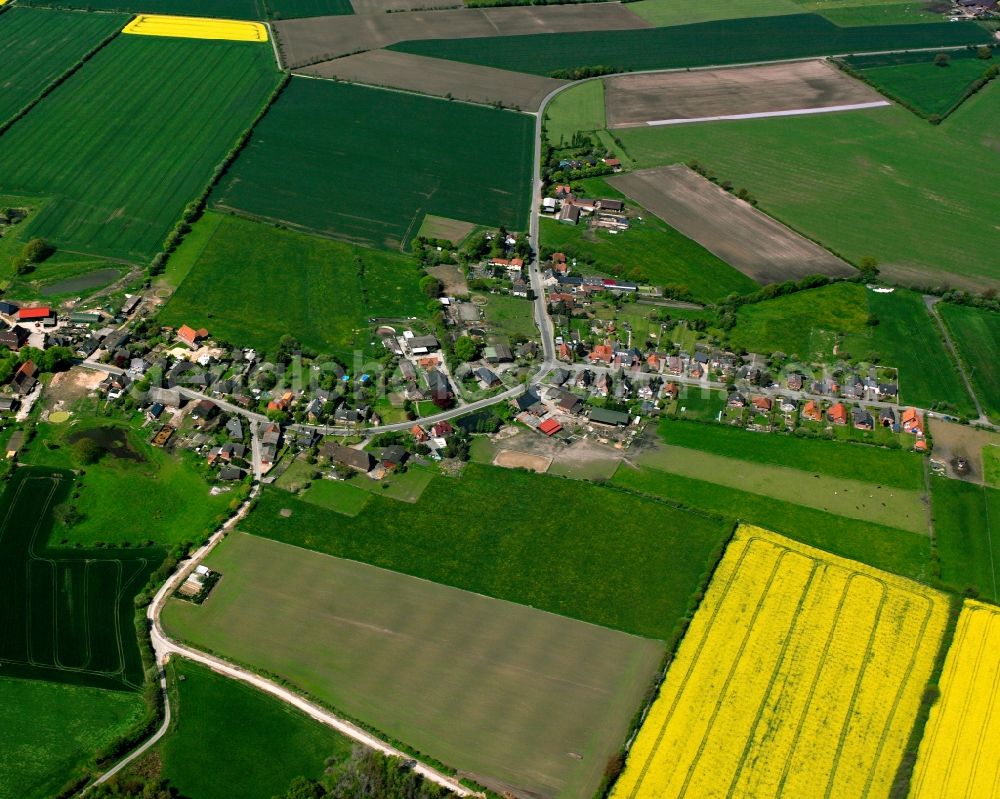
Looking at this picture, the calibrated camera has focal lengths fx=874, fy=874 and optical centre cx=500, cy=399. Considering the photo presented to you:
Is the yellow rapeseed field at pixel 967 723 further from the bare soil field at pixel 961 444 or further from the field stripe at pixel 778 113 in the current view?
the field stripe at pixel 778 113

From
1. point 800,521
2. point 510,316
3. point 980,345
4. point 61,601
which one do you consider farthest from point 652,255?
point 61,601

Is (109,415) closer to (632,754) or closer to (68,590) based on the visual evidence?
(68,590)

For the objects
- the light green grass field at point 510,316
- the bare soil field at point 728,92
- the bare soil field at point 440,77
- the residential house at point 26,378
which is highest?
the bare soil field at point 440,77

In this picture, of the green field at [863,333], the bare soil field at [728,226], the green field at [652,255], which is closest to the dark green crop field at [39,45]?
the green field at [652,255]

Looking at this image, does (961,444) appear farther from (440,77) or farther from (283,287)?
(440,77)

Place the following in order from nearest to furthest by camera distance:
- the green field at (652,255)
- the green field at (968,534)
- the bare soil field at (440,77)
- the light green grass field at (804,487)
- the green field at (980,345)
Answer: the green field at (968,534)
the light green grass field at (804,487)
the green field at (980,345)
the green field at (652,255)
the bare soil field at (440,77)

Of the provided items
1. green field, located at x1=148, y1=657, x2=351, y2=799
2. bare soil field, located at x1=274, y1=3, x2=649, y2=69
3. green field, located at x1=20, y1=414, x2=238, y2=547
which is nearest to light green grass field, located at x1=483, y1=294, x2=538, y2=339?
green field, located at x1=20, y1=414, x2=238, y2=547
